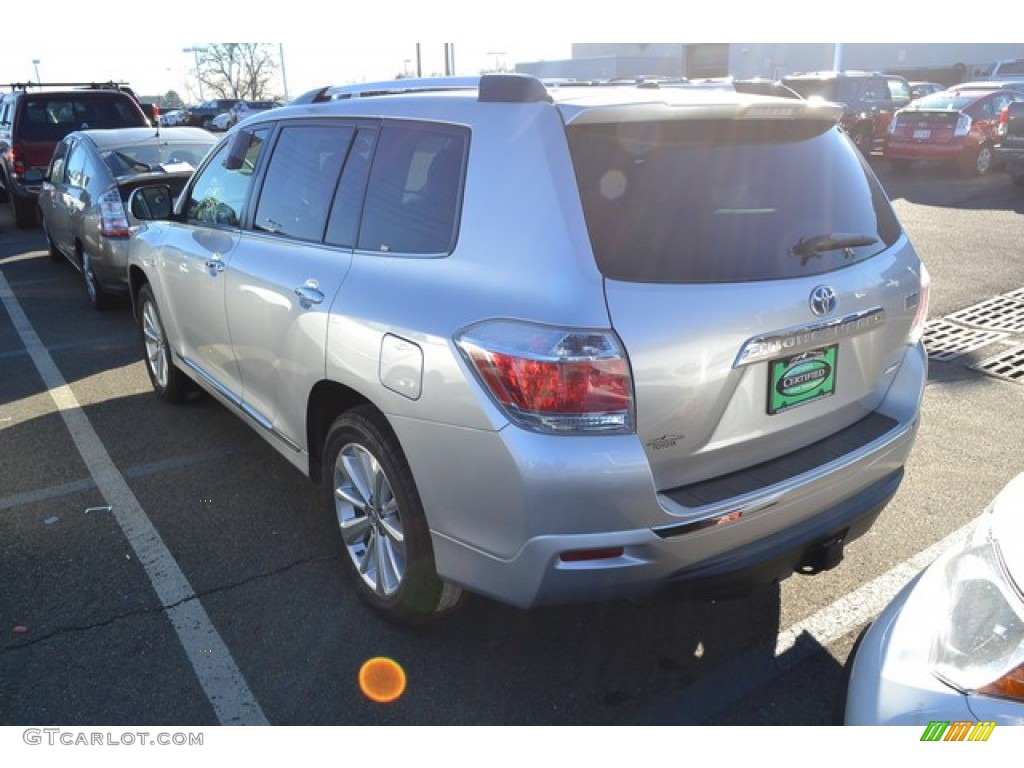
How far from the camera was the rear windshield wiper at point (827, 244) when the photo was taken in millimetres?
2562

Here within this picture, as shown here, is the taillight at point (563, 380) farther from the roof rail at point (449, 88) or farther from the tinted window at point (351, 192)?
the tinted window at point (351, 192)

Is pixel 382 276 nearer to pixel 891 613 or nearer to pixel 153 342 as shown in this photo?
pixel 891 613

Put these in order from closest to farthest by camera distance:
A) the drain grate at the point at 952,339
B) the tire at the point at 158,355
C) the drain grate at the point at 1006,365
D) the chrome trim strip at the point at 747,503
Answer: the chrome trim strip at the point at 747,503
the tire at the point at 158,355
the drain grate at the point at 1006,365
the drain grate at the point at 952,339

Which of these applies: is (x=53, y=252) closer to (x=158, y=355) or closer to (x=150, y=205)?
(x=158, y=355)

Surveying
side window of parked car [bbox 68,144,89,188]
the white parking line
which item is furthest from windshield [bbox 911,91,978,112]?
the white parking line

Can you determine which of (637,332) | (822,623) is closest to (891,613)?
(637,332)

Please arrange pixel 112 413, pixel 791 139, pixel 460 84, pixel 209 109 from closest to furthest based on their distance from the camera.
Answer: pixel 791 139 → pixel 460 84 → pixel 112 413 → pixel 209 109

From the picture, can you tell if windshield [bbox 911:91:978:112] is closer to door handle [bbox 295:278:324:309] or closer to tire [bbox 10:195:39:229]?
tire [bbox 10:195:39:229]

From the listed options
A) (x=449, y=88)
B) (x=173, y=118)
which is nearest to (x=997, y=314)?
(x=449, y=88)

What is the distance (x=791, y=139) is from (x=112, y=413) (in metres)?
4.39

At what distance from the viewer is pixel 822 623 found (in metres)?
3.03

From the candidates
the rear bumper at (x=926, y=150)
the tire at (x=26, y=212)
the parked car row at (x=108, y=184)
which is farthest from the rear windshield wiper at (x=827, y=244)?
the rear bumper at (x=926, y=150)

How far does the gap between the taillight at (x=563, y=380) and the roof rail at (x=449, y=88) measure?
75cm

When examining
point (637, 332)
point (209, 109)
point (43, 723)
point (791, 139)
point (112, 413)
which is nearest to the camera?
point (637, 332)
